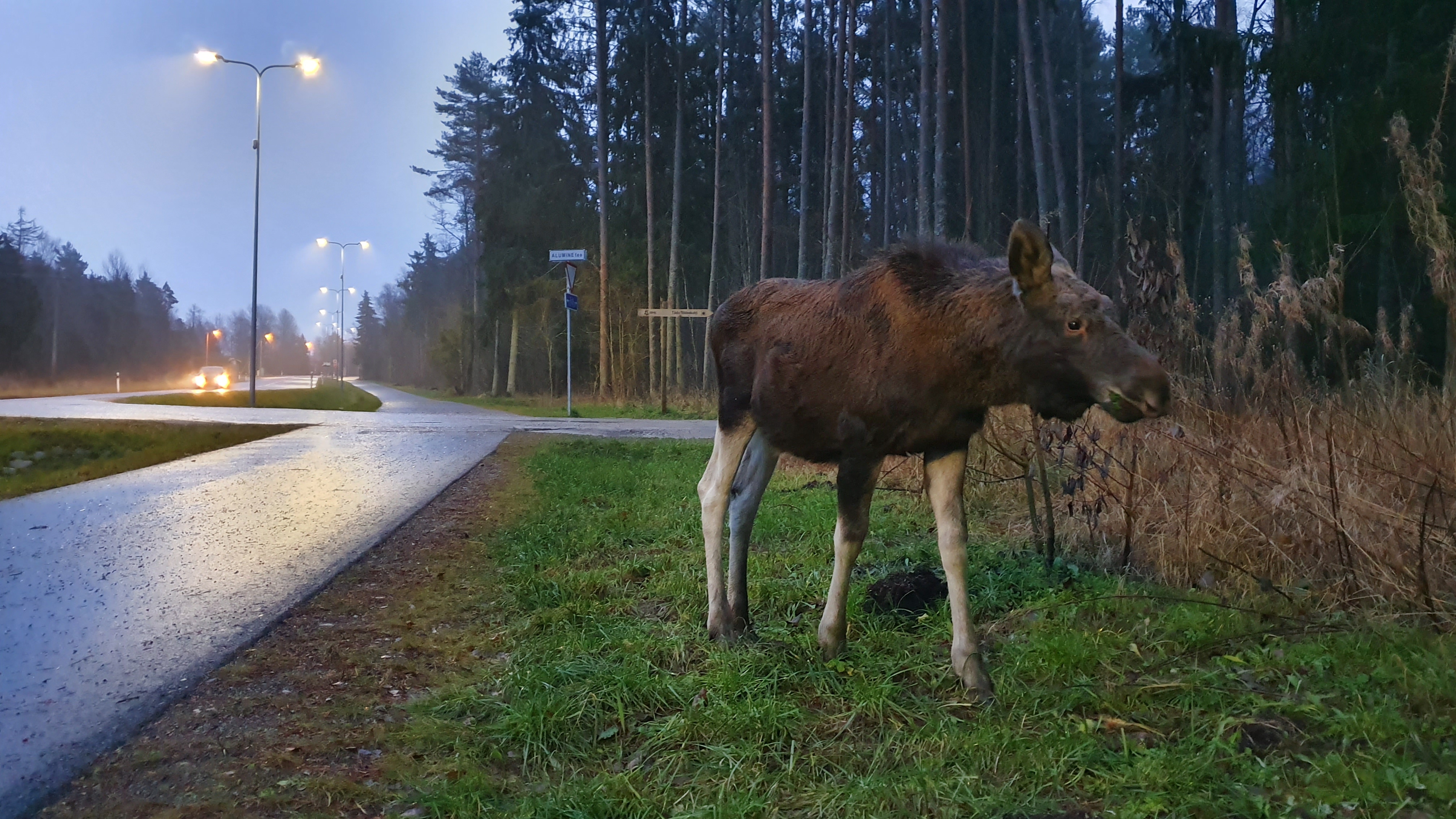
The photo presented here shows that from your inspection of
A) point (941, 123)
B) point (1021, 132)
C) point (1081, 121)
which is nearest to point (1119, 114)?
point (1081, 121)

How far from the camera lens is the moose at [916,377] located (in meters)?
3.38

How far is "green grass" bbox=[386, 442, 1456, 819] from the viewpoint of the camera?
2719 millimetres

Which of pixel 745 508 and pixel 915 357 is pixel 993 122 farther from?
pixel 915 357

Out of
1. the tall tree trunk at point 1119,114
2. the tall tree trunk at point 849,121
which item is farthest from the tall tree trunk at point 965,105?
Answer: the tall tree trunk at point 1119,114

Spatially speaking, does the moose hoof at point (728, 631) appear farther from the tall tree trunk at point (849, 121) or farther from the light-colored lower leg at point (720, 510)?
the tall tree trunk at point (849, 121)

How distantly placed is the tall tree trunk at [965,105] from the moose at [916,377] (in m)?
19.3

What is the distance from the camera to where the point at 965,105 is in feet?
84.5

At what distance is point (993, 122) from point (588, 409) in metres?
16.0

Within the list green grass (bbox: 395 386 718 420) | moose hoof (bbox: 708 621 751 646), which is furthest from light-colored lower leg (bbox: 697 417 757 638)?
green grass (bbox: 395 386 718 420)

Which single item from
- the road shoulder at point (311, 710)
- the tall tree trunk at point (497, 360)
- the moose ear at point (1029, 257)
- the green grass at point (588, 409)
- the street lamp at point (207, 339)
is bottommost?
the road shoulder at point (311, 710)

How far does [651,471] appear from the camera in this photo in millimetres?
11078

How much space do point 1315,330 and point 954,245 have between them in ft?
9.35

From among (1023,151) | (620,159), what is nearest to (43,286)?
(620,159)

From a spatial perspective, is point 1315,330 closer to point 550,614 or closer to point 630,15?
point 550,614
